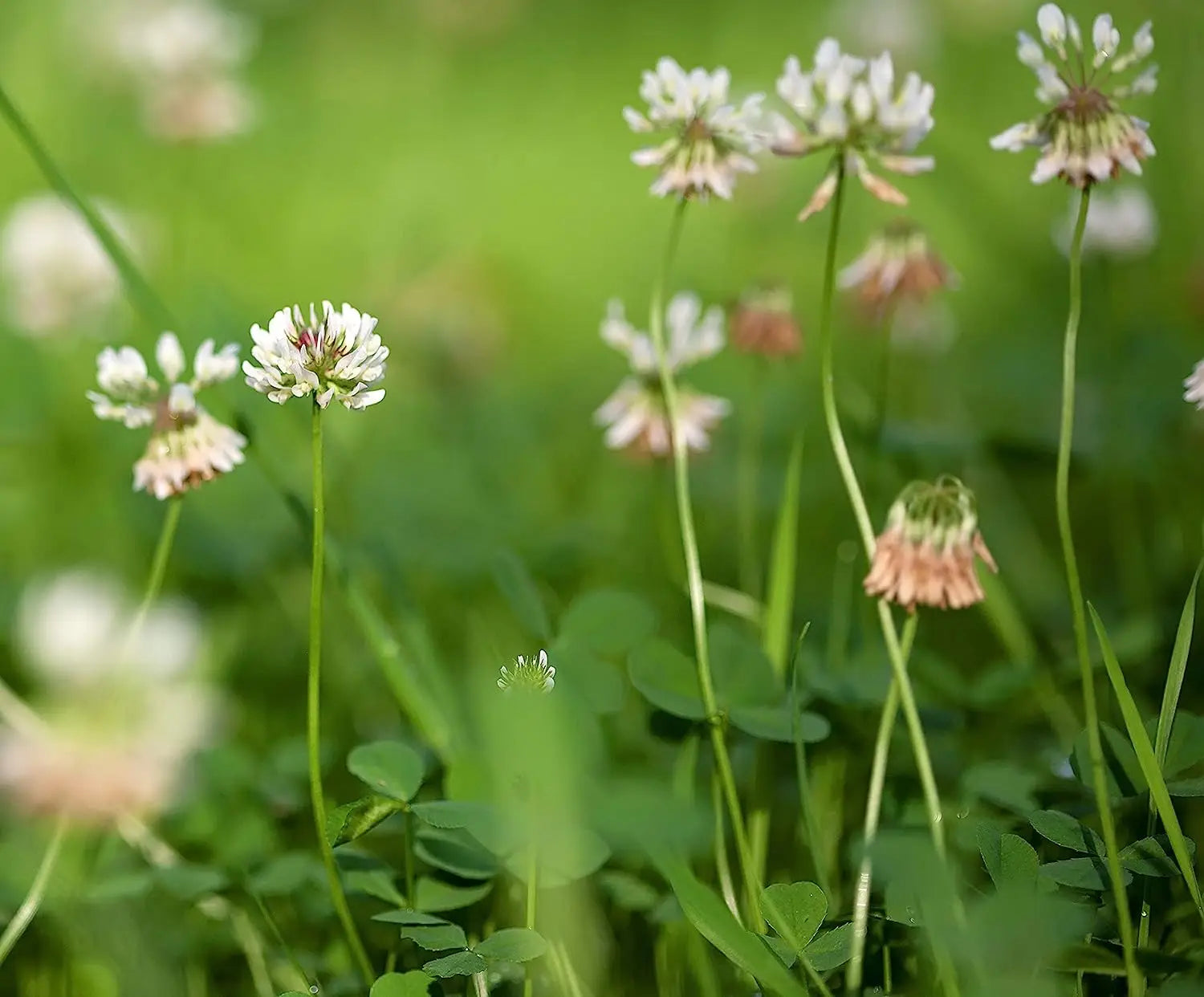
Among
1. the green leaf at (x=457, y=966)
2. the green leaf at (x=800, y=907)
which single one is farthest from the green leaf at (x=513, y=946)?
the green leaf at (x=800, y=907)

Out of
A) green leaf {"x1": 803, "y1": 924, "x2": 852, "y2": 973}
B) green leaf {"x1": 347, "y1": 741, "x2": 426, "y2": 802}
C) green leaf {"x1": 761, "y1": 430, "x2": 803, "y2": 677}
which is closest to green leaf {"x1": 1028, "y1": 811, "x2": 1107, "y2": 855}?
green leaf {"x1": 803, "y1": 924, "x2": 852, "y2": 973}

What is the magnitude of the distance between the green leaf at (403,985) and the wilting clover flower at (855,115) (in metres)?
0.44

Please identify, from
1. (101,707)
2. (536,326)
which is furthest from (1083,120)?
(536,326)

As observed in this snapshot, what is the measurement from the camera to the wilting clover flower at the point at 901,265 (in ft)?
3.39

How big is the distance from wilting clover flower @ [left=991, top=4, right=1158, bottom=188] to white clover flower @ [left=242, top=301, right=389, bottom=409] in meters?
0.35

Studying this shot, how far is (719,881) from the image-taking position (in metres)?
0.85

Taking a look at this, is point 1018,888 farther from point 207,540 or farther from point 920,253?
point 207,540

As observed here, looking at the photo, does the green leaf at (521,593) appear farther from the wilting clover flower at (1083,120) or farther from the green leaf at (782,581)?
the wilting clover flower at (1083,120)

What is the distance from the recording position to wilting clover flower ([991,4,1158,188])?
0.70 meters

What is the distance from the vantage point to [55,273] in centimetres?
174

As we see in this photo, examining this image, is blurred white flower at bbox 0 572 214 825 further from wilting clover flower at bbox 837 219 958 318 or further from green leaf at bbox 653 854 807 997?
wilting clover flower at bbox 837 219 958 318

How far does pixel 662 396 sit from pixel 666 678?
0.24 metres

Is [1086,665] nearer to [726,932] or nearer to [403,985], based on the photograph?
[726,932]

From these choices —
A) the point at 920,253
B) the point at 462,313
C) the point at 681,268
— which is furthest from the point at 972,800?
the point at 681,268
